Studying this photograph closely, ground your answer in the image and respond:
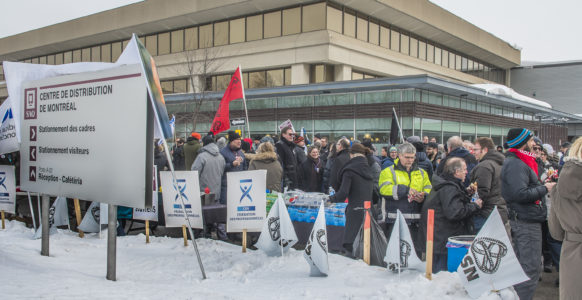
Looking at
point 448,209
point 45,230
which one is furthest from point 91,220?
point 448,209

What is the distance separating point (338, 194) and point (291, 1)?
2697 cm

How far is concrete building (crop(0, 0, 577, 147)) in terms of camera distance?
29828 millimetres

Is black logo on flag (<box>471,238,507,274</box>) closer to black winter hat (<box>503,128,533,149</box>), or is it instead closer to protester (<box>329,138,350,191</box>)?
black winter hat (<box>503,128,533,149</box>)

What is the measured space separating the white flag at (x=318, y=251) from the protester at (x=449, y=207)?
142 cm

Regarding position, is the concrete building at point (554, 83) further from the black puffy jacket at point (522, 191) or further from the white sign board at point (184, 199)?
the black puffy jacket at point (522, 191)

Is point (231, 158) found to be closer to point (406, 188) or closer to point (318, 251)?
point (318, 251)

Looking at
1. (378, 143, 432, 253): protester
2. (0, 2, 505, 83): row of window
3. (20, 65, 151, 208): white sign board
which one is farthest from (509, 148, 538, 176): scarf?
(0, 2, 505, 83): row of window

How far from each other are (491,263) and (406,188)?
6.48ft

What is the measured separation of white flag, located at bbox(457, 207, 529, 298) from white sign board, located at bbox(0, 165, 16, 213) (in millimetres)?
8444

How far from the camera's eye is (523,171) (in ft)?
18.3

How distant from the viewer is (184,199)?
8.52 meters

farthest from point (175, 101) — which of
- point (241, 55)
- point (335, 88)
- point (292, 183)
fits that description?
point (292, 183)

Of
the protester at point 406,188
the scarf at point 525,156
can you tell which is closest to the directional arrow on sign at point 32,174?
the protester at point 406,188

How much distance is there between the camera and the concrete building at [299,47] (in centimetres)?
2983
